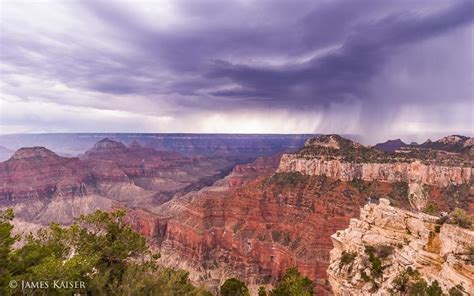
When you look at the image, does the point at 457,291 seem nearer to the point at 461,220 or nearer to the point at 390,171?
the point at 461,220

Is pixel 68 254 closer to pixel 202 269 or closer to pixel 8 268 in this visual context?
pixel 8 268

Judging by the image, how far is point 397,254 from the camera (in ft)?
131

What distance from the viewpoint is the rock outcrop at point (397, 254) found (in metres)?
31.9

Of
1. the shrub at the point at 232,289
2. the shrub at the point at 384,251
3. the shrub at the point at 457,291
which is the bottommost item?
the shrub at the point at 232,289

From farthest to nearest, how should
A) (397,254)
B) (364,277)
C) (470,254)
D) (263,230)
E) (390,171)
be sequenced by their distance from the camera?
(263,230) → (390,171) → (364,277) → (397,254) → (470,254)

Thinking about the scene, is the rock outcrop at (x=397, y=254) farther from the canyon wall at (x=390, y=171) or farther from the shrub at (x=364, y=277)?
the canyon wall at (x=390, y=171)

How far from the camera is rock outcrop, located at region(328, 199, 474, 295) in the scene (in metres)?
31.9

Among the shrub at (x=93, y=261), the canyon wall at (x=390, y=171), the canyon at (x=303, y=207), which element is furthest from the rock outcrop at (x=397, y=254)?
the canyon wall at (x=390, y=171)

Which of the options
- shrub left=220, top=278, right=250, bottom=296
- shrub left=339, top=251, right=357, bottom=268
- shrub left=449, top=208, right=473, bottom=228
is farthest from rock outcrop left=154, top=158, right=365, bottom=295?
shrub left=449, top=208, right=473, bottom=228

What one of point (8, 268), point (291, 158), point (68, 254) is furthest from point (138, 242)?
point (291, 158)

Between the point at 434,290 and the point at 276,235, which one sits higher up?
the point at 434,290

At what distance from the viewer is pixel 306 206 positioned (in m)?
99.1

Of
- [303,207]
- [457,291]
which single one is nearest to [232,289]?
[457,291]

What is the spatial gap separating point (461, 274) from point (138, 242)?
33.9 metres
